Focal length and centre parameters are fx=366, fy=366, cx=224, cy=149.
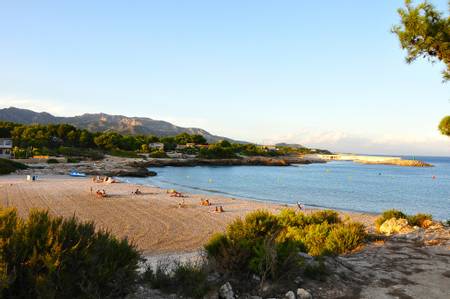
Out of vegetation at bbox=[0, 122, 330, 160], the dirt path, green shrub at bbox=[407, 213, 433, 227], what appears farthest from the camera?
vegetation at bbox=[0, 122, 330, 160]

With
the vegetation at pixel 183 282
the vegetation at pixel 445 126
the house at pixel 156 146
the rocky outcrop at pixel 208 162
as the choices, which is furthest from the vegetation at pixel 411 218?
the house at pixel 156 146

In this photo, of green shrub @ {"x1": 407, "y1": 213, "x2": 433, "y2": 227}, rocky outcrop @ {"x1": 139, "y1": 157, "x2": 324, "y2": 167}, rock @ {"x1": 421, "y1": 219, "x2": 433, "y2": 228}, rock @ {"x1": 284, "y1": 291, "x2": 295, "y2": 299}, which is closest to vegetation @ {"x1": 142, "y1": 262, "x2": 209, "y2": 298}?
rock @ {"x1": 284, "y1": 291, "x2": 295, "y2": 299}

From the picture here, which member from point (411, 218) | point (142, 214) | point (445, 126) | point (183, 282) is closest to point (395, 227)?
point (411, 218)

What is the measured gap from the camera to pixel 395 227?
14211 mm

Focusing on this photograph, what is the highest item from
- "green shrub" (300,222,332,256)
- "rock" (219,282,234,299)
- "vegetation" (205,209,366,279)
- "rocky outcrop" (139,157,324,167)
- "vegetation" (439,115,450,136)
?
"vegetation" (439,115,450,136)

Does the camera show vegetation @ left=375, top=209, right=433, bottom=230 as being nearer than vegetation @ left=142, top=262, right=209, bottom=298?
No

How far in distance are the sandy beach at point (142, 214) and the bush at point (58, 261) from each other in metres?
7.13

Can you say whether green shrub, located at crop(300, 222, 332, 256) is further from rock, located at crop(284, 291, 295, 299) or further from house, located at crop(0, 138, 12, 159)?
house, located at crop(0, 138, 12, 159)

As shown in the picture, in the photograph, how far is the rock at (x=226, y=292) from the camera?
576 centimetres

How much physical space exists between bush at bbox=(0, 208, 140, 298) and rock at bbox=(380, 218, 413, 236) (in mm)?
11236

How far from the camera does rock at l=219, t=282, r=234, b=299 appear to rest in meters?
5.76

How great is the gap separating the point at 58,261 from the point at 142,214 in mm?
17094

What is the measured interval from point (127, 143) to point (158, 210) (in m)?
90.9

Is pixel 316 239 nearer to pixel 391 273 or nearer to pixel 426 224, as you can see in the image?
pixel 391 273
